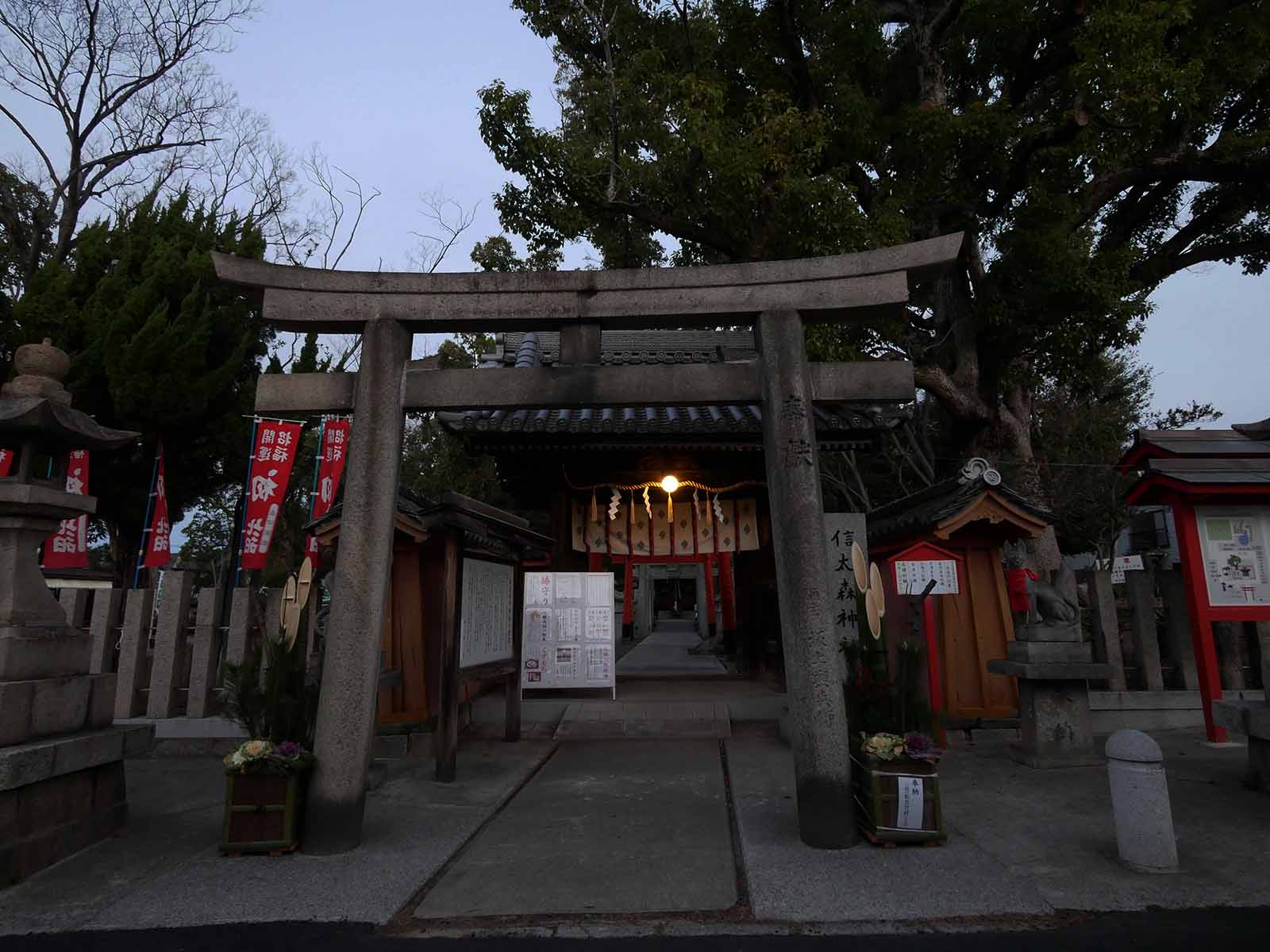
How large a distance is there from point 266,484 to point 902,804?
1253cm

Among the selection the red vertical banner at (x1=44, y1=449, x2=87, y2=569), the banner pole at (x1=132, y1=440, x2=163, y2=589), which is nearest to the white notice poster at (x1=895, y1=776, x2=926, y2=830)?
the red vertical banner at (x1=44, y1=449, x2=87, y2=569)

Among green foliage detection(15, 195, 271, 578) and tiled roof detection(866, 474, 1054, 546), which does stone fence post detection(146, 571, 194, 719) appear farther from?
green foliage detection(15, 195, 271, 578)

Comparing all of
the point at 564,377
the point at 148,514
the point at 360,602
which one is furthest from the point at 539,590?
the point at 148,514

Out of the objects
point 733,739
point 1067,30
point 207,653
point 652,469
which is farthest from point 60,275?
point 1067,30

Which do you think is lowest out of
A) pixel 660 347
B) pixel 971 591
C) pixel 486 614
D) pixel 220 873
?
pixel 220 873

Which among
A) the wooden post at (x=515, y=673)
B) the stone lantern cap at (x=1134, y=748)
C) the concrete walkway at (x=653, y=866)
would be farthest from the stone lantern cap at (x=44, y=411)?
the stone lantern cap at (x=1134, y=748)

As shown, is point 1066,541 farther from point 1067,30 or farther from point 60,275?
point 60,275

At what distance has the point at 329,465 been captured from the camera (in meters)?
13.8

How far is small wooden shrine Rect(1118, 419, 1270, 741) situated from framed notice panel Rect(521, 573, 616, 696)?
22.4 feet

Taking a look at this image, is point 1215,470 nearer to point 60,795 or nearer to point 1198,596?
point 1198,596

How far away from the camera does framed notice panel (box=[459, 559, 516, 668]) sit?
293 inches

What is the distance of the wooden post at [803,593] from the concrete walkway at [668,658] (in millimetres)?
7538

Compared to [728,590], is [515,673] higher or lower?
lower

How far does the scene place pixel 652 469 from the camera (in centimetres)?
1063
